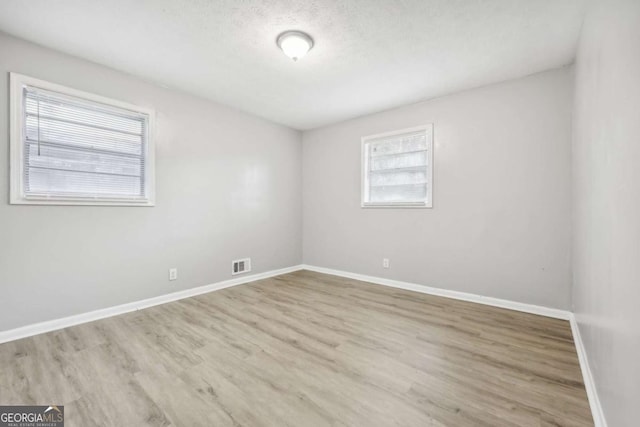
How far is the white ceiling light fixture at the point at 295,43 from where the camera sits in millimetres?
2199

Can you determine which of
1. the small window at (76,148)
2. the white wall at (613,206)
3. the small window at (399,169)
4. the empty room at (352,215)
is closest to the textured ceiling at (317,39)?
the empty room at (352,215)

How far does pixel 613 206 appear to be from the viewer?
4.00 ft

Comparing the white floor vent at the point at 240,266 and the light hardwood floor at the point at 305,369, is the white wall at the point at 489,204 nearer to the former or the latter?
the light hardwood floor at the point at 305,369

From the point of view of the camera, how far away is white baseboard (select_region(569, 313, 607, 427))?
1.32 meters

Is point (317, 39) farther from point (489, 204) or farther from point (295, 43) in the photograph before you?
point (489, 204)

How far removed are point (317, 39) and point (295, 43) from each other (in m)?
0.20

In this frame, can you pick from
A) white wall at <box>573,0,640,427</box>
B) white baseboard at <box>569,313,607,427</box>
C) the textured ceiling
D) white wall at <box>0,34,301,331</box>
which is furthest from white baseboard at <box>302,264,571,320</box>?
the textured ceiling

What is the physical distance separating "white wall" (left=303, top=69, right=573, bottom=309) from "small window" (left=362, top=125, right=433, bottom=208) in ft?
0.37

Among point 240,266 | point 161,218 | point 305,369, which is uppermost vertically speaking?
point 161,218


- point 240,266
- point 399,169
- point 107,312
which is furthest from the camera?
point 240,266

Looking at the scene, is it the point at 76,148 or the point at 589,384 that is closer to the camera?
the point at 589,384

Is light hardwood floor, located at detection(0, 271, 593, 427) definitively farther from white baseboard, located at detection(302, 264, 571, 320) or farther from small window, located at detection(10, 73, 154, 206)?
small window, located at detection(10, 73, 154, 206)

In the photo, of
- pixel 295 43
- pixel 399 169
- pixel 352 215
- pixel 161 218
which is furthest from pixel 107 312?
pixel 399 169

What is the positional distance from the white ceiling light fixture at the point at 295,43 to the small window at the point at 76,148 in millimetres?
1855
